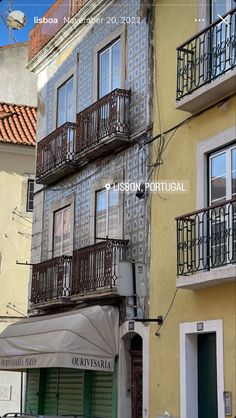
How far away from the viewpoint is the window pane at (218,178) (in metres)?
11.5

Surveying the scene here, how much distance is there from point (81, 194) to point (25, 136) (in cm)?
815

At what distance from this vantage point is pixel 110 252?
1383 cm

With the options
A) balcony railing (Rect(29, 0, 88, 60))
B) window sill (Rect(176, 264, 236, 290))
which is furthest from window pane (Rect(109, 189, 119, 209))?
balcony railing (Rect(29, 0, 88, 60))

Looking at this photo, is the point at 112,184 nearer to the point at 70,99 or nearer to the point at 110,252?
the point at 110,252

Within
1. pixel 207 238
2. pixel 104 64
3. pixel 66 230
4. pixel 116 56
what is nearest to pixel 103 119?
pixel 116 56

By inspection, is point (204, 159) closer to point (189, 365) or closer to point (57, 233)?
point (189, 365)

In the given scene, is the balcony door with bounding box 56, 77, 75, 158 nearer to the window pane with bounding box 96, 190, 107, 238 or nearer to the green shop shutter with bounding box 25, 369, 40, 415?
the window pane with bounding box 96, 190, 107, 238

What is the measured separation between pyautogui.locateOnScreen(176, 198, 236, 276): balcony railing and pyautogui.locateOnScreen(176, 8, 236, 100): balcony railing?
2089 millimetres

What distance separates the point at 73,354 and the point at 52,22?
9.08 meters

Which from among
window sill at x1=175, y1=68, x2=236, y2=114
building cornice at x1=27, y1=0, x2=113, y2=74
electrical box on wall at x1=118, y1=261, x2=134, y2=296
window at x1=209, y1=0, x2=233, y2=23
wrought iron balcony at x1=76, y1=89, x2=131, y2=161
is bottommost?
electrical box on wall at x1=118, y1=261, x2=134, y2=296

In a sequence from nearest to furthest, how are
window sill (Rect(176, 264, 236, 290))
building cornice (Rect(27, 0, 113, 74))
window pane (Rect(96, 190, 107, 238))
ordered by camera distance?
Answer: 1. window sill (Rect(176, 264, 236, 290))
2. window pane (Rect(96, 190, 107, 238))
3. building cornice (Rect(27, 0, 113, 74))

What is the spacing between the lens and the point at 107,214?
15.0m

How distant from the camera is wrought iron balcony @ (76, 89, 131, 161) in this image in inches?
563

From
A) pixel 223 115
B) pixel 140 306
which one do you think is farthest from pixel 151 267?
pixel 223 115
